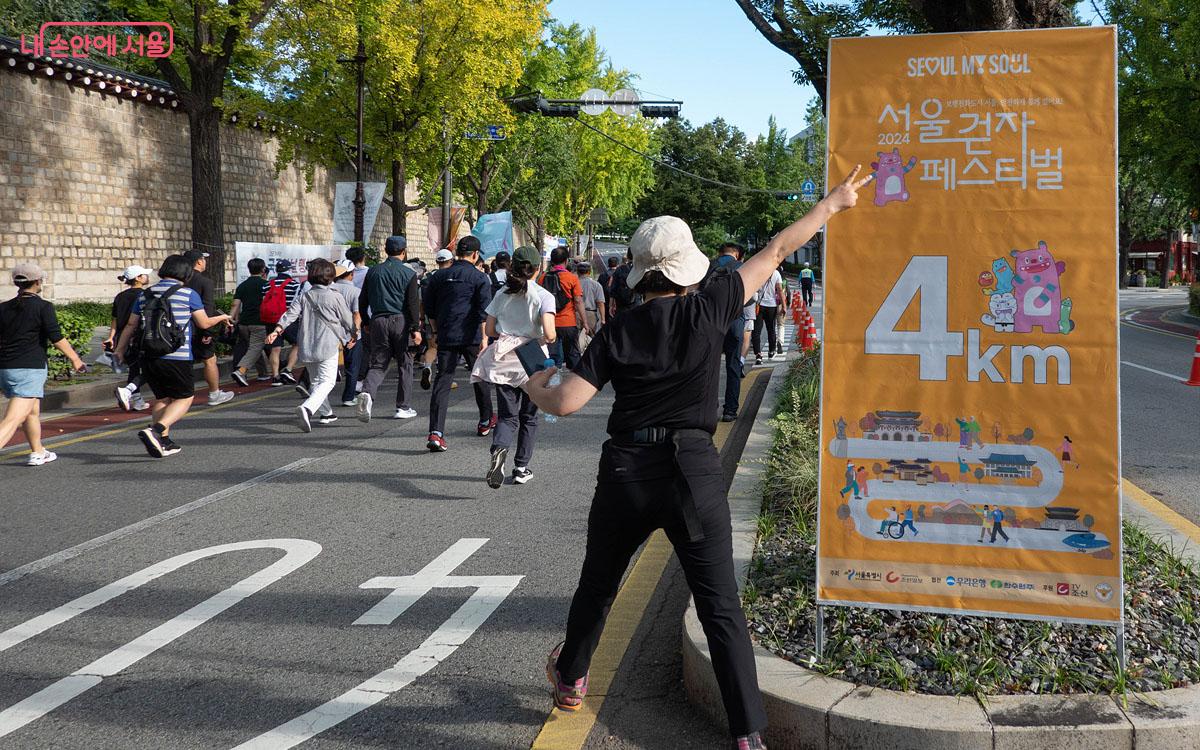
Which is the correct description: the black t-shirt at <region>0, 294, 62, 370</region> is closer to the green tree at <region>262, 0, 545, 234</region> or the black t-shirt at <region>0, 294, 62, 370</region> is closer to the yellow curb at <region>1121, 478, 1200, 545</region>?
the yellow curb at <region>1121, 478, 1200, 545</region>

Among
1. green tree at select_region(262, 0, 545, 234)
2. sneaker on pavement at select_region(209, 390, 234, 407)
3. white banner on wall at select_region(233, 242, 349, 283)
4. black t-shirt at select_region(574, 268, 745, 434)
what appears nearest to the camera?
black t-shirt at select_region(574, 268, 745, 434)

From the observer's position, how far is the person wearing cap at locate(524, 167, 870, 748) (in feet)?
10.7

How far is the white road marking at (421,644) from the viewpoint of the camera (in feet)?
12.0

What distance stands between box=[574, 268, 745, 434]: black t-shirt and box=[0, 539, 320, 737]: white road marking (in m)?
2.44

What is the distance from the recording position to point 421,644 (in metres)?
4.48

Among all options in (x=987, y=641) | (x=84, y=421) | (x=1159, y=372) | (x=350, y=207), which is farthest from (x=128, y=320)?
(x=1159, y=372)

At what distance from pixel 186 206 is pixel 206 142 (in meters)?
7.25

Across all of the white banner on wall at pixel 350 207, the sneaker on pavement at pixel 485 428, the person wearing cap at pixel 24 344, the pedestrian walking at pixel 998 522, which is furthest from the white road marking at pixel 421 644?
the white banner on wall at pixel 350 207

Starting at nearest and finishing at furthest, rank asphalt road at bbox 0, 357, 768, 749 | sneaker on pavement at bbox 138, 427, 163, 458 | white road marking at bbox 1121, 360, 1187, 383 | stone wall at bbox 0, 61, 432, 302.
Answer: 1. asphalt road at bbox 0, 357, 768, 749
2. sneaker on pavement at bbox 138, 427, 163, 458
3. white road marking at bbox 1121, 360, 1187, 383
4. stone wall at bbox 0, 61, 432, 302

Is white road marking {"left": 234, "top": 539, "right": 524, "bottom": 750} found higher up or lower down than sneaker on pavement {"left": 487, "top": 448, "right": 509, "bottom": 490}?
lower down

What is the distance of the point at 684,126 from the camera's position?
86.3m

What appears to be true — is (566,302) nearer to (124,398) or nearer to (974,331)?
(124,398)

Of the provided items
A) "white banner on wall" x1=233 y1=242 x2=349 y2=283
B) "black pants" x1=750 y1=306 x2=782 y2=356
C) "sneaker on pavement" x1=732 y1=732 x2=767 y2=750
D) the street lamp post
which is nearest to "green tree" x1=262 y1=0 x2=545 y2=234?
the street lamp post

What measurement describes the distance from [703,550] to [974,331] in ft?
4.25
